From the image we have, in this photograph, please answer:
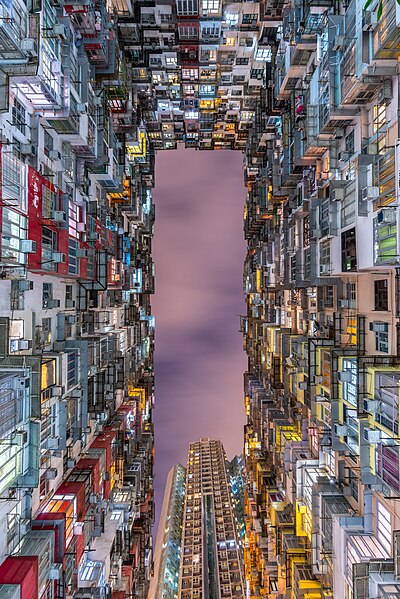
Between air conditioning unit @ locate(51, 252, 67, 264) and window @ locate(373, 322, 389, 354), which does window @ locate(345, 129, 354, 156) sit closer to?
window @ locate(373, 322, 389, 354)

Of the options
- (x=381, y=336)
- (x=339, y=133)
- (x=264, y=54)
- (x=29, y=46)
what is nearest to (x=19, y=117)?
(x=29, y=46)

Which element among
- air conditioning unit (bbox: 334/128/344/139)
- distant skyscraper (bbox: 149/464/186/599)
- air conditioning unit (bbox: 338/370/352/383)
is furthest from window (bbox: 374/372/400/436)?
distant skyscraper (bbox: 149/464/186/599)

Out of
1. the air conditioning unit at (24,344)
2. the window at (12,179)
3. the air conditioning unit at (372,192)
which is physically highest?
the window at (12,179)

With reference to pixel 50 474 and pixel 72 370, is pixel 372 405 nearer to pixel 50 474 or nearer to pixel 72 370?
pixel 72 370

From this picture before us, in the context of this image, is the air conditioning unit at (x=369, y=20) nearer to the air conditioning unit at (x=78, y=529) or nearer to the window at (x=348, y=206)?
the window at (x=348, y=206)

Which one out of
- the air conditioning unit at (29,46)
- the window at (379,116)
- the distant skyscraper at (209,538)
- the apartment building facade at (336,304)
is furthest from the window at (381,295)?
the distant skyscraper at (209,538)
